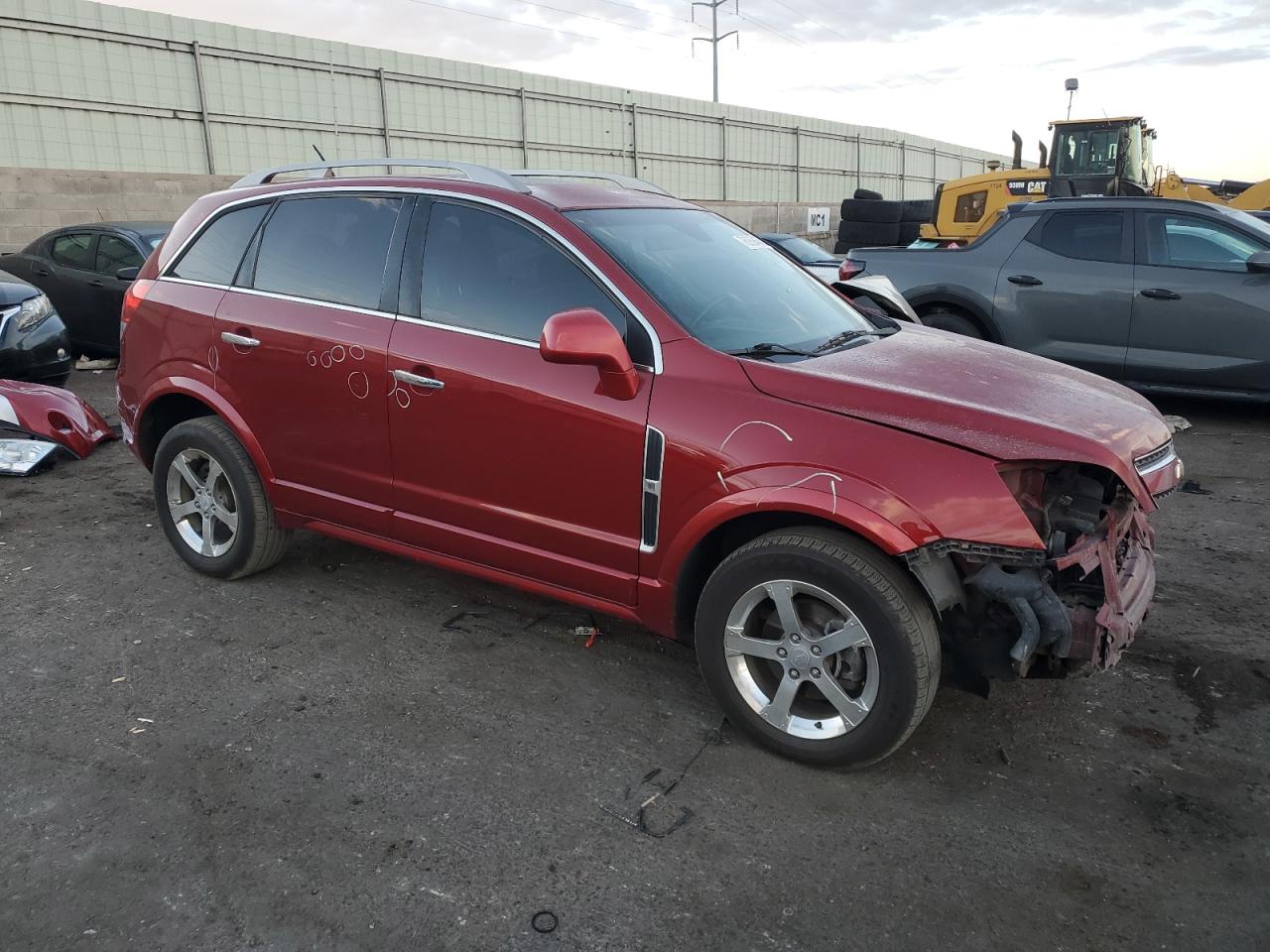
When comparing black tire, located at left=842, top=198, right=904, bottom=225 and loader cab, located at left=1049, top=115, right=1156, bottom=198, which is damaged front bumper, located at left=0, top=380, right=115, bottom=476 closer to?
loader cab, located at left=1049, top=115, right=1156, bottom=198

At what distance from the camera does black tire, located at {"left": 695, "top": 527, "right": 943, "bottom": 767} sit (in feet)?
9.66

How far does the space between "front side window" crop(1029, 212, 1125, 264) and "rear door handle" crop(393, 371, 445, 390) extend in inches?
248

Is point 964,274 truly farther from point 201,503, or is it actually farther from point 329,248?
point 201,503

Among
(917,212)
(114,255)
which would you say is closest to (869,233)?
(917,212)

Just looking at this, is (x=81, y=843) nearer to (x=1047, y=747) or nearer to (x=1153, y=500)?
(x=1047, y=747)

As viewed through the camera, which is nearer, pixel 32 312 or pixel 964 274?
pixel 32 312

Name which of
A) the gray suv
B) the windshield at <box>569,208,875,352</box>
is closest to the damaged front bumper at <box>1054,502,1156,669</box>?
the windshield at <box>569,208,875,352</box>

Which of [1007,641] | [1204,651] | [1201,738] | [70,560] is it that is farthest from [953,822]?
[70,560]

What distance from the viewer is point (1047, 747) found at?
11.0ft

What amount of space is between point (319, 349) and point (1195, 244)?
271 inches

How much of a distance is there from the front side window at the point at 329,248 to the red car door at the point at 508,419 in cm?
21

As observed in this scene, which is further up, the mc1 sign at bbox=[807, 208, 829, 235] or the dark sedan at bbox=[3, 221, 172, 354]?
the mc1 sign at bbox=[807, 208, 829, 235]

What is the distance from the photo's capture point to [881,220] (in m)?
20.0

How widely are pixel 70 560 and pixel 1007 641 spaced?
15.0 feet
